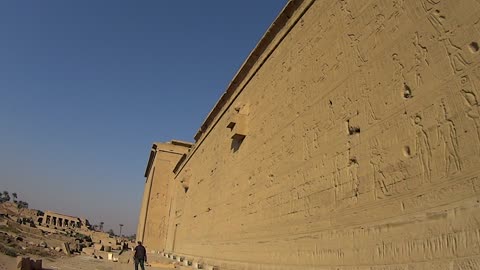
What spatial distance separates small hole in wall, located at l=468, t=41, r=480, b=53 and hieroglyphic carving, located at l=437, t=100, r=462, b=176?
1.54 ft

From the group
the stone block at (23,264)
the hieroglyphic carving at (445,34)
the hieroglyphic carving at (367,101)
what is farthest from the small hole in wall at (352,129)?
the stone block at (23,264)

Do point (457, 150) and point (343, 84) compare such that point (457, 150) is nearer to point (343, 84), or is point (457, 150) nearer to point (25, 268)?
point (343, 84)

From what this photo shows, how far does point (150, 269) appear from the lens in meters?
11.4

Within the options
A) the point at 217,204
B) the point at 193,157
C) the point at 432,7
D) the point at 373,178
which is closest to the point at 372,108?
the point at 373,178

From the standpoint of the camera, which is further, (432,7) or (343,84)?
(343,84)

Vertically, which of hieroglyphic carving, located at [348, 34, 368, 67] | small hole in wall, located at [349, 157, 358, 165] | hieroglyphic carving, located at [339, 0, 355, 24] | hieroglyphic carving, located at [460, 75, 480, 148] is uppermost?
hieroglyphic carving, located at [339, 0, 355, 24]

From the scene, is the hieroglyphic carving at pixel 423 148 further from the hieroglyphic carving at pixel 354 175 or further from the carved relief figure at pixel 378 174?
the hieroglyphic carving at pixel 354 175

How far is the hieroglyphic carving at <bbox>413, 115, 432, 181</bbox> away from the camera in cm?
337

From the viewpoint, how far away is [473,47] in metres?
3.10

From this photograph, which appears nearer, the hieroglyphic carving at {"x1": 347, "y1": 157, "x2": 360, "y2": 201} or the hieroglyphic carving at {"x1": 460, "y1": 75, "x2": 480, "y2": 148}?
the hieroglyphic carving at {"x1": 460, "y1": 75, "x2": 480, "y2": 148}

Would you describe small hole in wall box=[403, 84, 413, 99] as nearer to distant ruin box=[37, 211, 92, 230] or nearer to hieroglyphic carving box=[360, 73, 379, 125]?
hieroglyphic carving box=[360, 73, 379, 125]

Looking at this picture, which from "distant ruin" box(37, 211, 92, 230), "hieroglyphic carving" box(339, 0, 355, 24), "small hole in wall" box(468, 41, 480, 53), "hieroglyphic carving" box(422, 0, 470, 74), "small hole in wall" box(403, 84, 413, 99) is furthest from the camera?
"distant ruin" box(37, 211, 92, 230)

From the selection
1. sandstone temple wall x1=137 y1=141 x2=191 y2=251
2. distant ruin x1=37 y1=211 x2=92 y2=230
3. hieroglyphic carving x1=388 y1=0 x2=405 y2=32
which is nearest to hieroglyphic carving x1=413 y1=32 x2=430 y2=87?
hieroglyphic carving x1=388 y1=0 x2=405 y2=32

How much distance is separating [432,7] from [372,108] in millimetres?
1178
